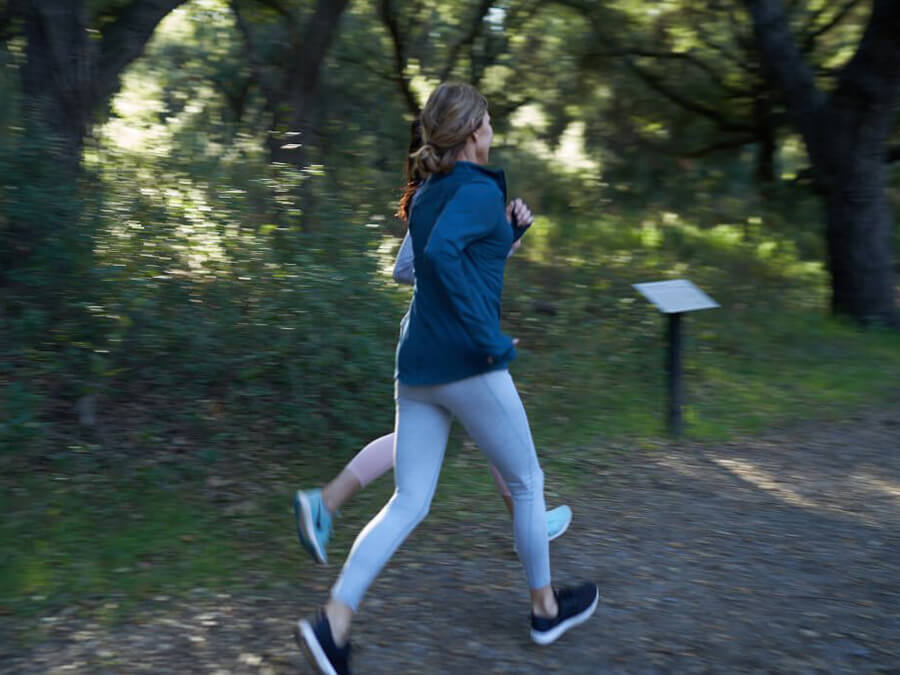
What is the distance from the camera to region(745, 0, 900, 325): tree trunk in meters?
9.90

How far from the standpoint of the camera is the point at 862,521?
537 cm

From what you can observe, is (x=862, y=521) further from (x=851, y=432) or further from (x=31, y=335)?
(x=31, y=335)

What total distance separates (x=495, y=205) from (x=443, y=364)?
56 cm

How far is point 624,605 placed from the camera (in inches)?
166

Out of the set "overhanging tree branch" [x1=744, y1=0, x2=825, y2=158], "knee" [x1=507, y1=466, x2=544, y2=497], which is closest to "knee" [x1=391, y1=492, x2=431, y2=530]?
"knee" [x1=507, y1=466, x2=544, y2=497]

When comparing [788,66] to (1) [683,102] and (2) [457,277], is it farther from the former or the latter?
(2) [457,277]

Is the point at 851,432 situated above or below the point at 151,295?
below

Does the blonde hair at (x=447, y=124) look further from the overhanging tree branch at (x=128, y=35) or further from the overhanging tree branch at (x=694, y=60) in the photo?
the overhanging tree branch at (x=694, y=60)

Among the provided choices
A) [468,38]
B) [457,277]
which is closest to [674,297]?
[457,277]

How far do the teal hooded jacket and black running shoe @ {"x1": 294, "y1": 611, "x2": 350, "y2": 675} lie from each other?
2.89 ft

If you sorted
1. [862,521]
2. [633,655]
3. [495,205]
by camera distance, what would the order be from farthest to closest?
[862,521], [633,655], [495,205]

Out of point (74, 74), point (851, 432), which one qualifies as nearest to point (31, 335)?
point (74, 74)

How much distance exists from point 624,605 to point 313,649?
4.81 ft

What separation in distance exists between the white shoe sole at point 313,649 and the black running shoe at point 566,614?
2.71 feet
